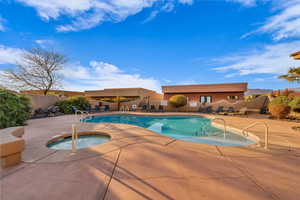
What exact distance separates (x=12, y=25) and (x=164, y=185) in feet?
46.4

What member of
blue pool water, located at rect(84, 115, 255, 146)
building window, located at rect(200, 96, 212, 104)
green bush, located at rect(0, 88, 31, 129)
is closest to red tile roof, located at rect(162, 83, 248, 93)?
building window, located at rect(200, 96, 212, 104)

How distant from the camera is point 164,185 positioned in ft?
5.86

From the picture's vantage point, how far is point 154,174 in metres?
2.06

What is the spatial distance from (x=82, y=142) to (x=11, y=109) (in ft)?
14.3

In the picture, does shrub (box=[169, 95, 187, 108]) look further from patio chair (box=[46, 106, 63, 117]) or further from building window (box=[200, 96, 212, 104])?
patio chair (box=[46, 106, 63, 117])

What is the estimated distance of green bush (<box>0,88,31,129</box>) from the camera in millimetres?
5027

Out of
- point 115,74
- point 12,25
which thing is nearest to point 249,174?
point 12,25

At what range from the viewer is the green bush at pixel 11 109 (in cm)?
503

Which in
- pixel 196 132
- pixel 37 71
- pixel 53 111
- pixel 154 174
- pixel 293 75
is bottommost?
pixel 196 132

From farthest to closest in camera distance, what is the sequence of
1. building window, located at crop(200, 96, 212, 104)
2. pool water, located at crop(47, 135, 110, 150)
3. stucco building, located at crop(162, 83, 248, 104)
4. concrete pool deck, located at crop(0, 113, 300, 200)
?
building window, located at crop(200, 96, 212, 104), stucco building, located at crop(162, 83, 248, 104), pool water, located at crop(47, 135, 110, 150), concrete pool deck, located at crop(0, 113, 300, 200)

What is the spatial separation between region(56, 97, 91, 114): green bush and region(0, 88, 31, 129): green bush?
5.11 metres

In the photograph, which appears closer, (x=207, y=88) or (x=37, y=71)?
(x=37, y=71)

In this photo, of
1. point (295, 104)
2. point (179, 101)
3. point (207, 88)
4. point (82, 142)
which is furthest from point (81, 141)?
point (207, 88)

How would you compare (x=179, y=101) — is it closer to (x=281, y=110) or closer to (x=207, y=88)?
(x=207, y=88)
